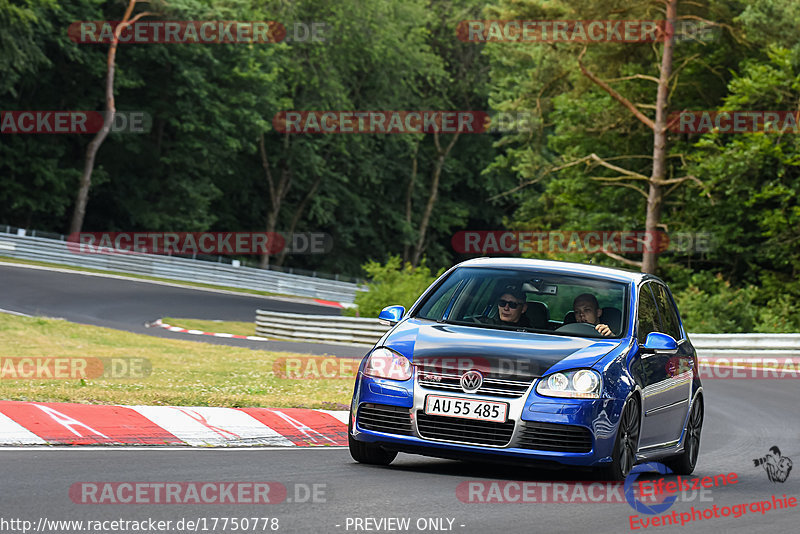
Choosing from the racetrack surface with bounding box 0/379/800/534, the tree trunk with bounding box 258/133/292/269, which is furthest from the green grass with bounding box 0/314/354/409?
the tree trunk with bounding box 258/133/292/269

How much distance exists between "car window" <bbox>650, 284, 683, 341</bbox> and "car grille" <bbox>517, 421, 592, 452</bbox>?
2301mm

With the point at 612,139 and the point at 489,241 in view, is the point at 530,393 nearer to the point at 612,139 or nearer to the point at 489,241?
the point at 612,139

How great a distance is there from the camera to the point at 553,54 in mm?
46000

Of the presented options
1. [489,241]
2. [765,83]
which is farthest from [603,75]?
[489,241]

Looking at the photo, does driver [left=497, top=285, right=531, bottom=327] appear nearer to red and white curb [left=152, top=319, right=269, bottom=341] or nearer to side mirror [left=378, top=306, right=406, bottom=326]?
side mirror [left=378, top=306, right=406, bottom=326]

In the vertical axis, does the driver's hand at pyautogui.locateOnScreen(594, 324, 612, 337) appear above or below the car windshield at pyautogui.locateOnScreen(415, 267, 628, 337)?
below

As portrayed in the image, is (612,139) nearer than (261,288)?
Yes

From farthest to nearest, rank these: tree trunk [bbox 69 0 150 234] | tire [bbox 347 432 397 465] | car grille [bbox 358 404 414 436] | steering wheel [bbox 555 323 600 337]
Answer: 1. tree trunk [bbox 69 0 150 234]
2. steering wheel [bbox 555 323 600 337]
3. tire [bbox 347 432 397 465]
4. car grille [bbox 358 404 414 436]

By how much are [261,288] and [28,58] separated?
13025 mm

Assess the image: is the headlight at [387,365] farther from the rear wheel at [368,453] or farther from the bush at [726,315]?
the bush at [726,315]

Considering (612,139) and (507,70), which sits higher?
(507,70)

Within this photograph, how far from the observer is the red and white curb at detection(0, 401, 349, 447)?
9.50 metres

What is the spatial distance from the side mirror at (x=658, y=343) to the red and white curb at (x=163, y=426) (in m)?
2.96

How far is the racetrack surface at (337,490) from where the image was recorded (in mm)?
6801
